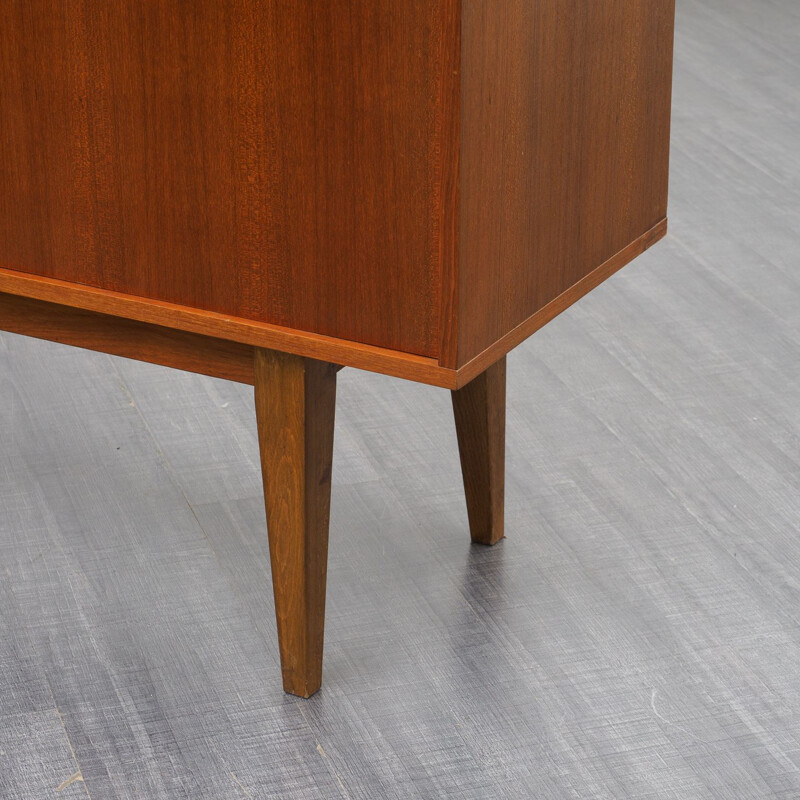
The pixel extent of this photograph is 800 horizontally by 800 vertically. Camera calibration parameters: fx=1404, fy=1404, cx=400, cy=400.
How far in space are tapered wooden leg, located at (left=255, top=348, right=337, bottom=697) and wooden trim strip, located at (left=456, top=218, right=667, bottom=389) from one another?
0.16 metres

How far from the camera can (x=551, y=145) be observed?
118cm

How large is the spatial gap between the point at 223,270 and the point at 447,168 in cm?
24

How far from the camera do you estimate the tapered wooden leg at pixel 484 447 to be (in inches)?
61.4

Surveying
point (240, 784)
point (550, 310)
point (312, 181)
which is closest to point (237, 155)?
point (312, 181)

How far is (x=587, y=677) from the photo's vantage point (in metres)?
1.43

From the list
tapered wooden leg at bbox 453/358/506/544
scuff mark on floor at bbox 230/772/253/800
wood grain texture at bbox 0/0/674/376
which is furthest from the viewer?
tapered wooden leg at bbox 453/358/506/544

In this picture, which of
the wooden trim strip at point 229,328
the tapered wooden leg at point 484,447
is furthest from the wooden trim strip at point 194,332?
the tapered wooden leg at point 484,447

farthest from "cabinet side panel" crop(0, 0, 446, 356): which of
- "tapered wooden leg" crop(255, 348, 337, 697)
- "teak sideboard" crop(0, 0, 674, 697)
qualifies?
"tapered wooden leg" crop(255, 348, 337, 697)

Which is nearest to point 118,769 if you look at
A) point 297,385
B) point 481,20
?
point 297,385

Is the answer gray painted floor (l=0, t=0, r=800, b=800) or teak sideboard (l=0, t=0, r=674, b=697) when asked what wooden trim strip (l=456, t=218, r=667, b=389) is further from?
gray painted floor (l=0, t=0, r=800, b=800)

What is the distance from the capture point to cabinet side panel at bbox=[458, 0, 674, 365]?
106 cm

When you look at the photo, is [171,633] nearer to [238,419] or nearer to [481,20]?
[238,419]

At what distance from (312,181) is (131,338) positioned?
0.97 feet

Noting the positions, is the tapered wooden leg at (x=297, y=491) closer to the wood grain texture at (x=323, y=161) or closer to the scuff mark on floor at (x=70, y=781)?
the wood grain texture at (x=323, y=161)
